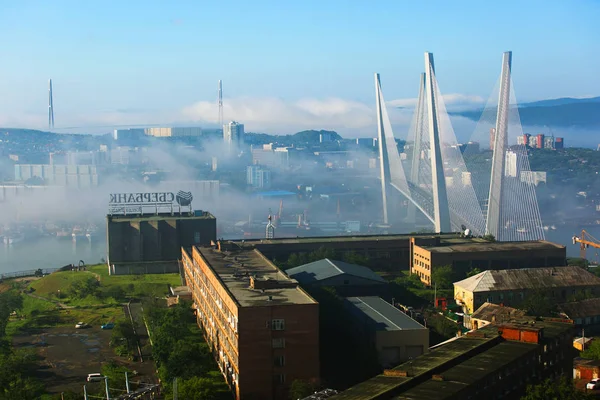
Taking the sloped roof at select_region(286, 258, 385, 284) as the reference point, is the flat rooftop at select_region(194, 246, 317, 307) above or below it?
above

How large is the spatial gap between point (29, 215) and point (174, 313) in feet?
94.5

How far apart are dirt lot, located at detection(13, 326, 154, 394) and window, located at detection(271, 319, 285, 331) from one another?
1409 millimetres

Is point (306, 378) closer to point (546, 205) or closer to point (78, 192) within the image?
point (546, 205)

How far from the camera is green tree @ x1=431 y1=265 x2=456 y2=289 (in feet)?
43.1

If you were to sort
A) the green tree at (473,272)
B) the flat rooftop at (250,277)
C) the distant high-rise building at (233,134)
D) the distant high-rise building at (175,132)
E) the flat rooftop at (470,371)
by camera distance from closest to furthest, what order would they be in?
the flat rooftop at (470,371) < the flat rooftop at (250,277) < the green tree at (473,272) < the distant high-rise building at (233,134) < the distant high-rise building at (175,132)

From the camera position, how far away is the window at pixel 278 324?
25.5 ft

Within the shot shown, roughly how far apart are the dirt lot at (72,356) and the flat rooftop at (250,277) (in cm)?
117

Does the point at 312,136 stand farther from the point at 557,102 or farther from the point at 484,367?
the point at 484,367

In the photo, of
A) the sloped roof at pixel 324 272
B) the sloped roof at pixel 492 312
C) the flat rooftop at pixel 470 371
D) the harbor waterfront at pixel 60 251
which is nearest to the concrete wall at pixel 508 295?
the sloped roof at pixel 492 312

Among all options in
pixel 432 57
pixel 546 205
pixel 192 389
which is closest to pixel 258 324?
pixel 192 389

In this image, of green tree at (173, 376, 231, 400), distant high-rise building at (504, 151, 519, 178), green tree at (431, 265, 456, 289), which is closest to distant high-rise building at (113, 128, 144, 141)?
distant high-rise building at (504, 151, 519, 178)

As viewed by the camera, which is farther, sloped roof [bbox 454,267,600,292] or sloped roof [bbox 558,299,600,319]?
sloped roof [bbox 454,267,600,292]

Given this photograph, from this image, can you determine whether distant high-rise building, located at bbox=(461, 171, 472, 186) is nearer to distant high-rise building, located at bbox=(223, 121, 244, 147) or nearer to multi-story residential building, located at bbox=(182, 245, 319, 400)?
multi-story residential building, located at bbox=(182, 245, 319, 400)

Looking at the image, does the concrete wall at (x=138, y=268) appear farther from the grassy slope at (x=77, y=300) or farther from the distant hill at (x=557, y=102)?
the distant hill at (x=557, y=102)
